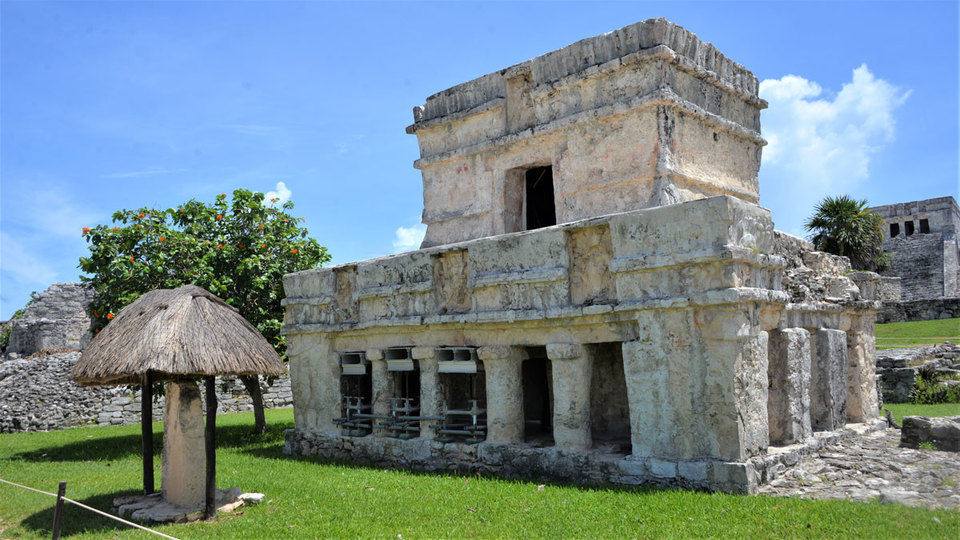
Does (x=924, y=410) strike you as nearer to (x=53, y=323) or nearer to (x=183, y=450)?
(x=183, y=450)

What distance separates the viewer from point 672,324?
7.71 meters

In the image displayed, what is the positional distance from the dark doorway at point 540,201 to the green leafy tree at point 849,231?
25.4 metres

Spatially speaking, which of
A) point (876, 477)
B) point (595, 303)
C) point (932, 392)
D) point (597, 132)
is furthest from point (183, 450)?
point (932, 392)

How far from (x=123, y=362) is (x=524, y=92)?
750 cm

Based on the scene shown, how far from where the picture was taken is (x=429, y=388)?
1043 centimetres

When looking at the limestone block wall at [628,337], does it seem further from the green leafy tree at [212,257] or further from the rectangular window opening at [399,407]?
the green leafy tree at [212,257]

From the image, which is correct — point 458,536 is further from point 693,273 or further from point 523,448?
point 693,273

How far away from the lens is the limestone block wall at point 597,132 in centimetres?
1027

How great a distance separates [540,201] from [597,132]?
241cm

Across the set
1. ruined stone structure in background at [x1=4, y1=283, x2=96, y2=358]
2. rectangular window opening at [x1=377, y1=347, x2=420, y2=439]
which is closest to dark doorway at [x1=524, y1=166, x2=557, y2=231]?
rectangular window opening at [x1=377, y1=347, x2=420, y2=439]

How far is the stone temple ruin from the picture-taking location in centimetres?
760

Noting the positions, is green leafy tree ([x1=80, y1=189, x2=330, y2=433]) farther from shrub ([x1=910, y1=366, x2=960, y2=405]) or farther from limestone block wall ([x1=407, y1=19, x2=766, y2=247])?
shrub ([x1=910, y1=366, x2=960, y2=405])

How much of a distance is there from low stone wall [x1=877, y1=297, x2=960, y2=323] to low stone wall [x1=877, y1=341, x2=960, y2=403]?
9752 mm

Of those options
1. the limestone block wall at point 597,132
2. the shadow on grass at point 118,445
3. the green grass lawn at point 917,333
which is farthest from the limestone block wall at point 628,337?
the green grass lawn at point 917,333
